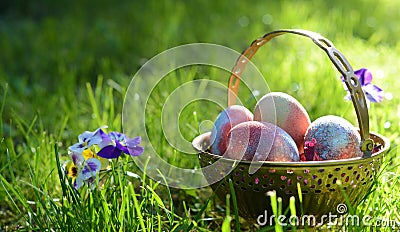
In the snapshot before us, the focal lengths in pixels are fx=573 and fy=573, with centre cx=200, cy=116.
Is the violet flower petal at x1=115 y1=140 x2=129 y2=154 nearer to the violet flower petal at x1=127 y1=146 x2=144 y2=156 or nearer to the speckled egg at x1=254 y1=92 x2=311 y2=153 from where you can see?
the violet flower petal at x1=127 y1=146 x2=144 y2=156

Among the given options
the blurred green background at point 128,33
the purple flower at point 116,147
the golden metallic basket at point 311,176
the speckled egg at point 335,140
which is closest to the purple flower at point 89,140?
the purple flower at point 116,147

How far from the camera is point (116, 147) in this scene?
55.5 inches

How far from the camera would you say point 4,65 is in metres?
3.80

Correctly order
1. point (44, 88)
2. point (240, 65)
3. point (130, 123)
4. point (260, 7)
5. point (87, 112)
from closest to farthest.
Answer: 1. point (240, 65)
2. point (130, 123)
3. point (87, 112)
4. point (44, 88)
5. point (260, 7)

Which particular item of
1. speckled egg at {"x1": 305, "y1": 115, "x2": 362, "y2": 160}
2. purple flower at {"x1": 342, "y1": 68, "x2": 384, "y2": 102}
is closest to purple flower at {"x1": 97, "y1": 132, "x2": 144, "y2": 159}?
speckled egg at {"x1": 305, "y1": 115, "x2": 362, "y2": 160}

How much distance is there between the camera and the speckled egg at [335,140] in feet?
4.59

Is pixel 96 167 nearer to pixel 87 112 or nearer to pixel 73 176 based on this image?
pixel 73 176

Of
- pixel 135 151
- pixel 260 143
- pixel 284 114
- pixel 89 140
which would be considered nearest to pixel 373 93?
pixel 284 114

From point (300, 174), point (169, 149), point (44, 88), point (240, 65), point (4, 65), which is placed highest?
point (4, 65)

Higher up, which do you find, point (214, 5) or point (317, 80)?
point (214, 5)

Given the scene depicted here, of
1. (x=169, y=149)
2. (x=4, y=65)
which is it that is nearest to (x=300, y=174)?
(x=169, y=149)

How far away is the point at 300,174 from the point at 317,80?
1.64m

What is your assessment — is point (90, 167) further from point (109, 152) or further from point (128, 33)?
point (128, 33)

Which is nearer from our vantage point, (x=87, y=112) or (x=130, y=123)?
(x=130, y=123)
